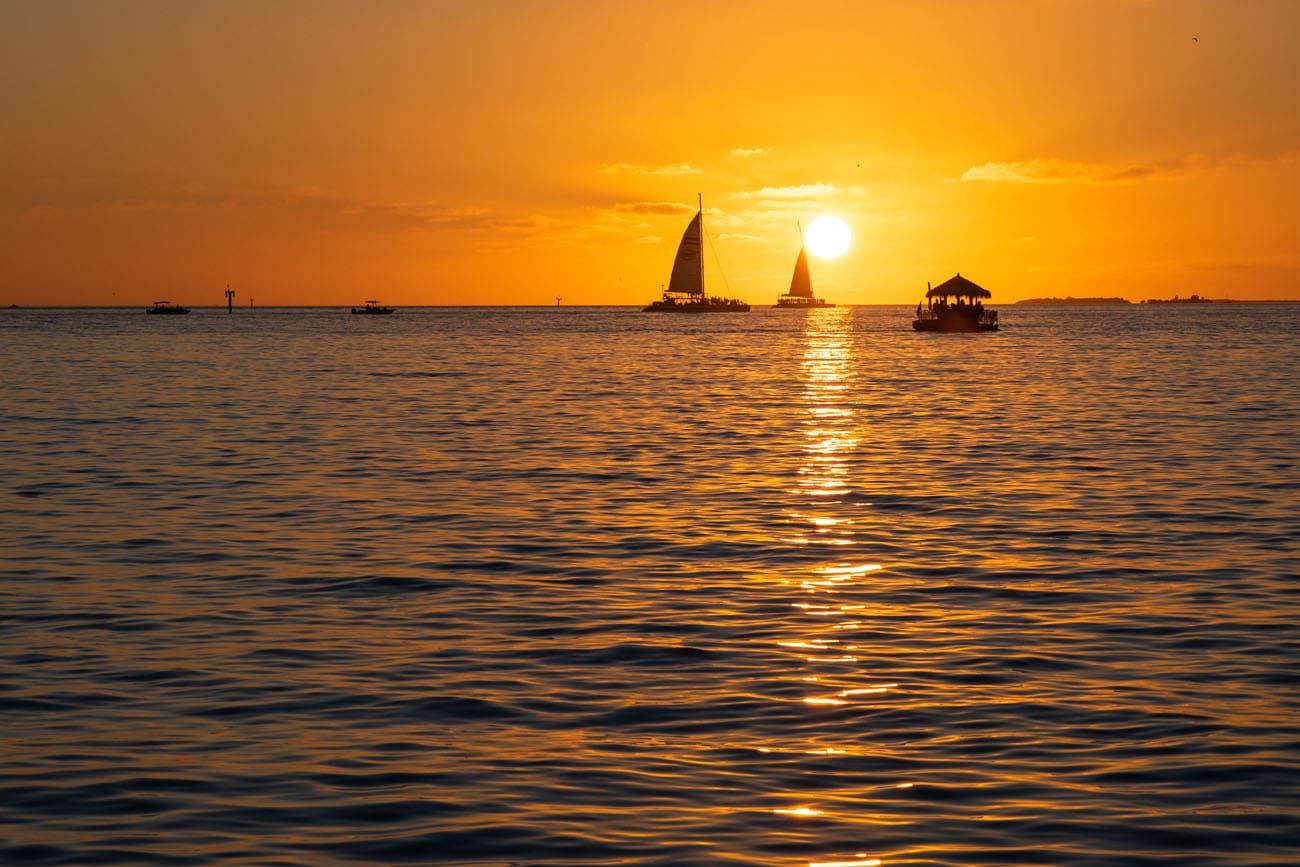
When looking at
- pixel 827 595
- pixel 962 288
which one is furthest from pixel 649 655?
pixel 962 288

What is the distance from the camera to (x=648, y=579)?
17562mm

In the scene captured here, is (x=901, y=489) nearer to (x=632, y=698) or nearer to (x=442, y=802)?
(x=632, y=698)

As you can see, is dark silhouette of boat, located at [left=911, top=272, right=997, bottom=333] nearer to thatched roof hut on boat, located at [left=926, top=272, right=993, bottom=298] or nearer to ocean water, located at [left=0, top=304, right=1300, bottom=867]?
thatched roof hut on boat, located at [left=926, top=272, right=993, bottom=298]

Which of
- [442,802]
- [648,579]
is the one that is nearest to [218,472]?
[648,579]

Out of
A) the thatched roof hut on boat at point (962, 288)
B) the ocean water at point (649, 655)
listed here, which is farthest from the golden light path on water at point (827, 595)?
the thatched roof hut on boat at point (962, 288)

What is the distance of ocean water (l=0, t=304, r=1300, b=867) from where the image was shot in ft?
29.6

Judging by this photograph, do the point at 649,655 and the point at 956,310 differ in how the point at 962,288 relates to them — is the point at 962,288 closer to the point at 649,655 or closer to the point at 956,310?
the point at 956,310

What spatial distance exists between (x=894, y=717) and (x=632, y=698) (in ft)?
7.01

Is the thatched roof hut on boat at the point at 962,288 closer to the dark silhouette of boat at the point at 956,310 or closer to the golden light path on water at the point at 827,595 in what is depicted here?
the dark silhouette of boat at the point at 956,310

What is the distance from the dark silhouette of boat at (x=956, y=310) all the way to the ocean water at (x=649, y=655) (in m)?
81.4

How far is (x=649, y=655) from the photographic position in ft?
44.3

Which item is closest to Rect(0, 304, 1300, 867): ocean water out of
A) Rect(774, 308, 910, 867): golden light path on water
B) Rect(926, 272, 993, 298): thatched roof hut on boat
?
Rect(774, 308, 910, 867): golden light path on water

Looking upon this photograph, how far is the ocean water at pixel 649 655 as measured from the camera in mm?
9008

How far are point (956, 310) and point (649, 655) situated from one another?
114685 millimetres
